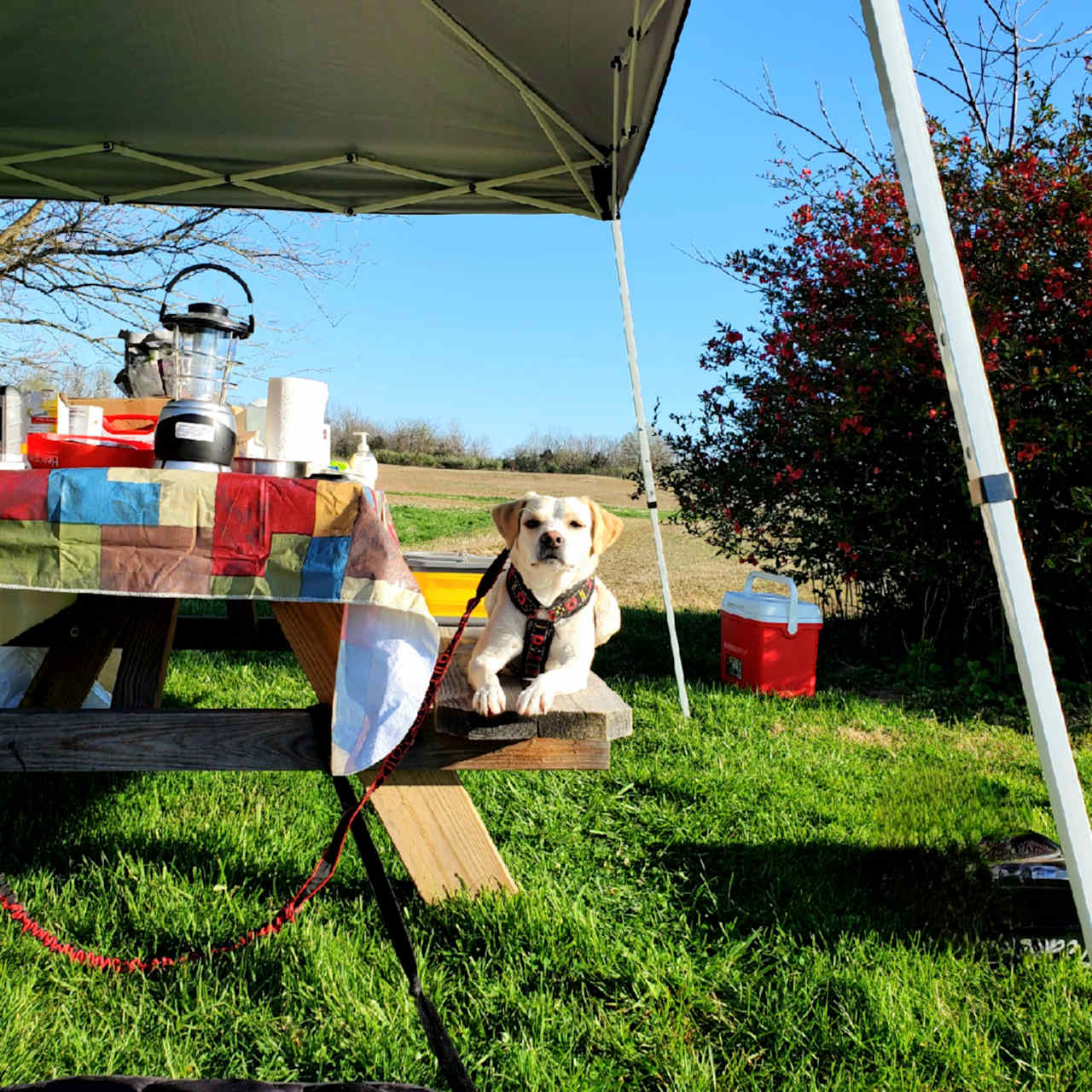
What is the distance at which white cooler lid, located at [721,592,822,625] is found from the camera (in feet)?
15.3

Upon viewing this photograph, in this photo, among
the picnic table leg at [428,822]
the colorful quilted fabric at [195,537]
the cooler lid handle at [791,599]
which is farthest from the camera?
the cooler lid handle at [791,599]

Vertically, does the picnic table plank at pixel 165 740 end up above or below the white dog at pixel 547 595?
below

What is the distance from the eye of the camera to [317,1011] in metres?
1.80

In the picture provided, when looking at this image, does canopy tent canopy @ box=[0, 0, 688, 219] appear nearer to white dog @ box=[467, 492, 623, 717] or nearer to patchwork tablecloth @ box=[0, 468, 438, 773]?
white dog @ box=[467, 492, 623, 717]

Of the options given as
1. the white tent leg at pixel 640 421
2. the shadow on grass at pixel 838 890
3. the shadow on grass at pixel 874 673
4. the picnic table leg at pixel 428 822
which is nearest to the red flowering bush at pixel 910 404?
the shadow on grass at pixel 874 673

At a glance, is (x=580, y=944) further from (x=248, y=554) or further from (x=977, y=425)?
(x=977, y=425)

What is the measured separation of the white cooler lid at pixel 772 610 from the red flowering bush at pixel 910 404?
32.6 inches

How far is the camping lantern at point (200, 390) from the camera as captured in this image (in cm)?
177

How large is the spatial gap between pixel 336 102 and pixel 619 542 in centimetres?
1310

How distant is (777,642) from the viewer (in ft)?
15.4

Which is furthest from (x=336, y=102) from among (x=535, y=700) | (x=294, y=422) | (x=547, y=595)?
(x=535, y=700)

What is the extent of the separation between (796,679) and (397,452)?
30240mm

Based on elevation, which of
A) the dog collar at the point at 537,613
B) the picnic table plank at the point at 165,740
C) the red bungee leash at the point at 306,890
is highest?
the dog collar at the point at 537,613

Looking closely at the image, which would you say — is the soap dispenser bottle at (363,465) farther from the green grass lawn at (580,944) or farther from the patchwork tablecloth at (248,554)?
the patchwork tablecloth at (248,554)
